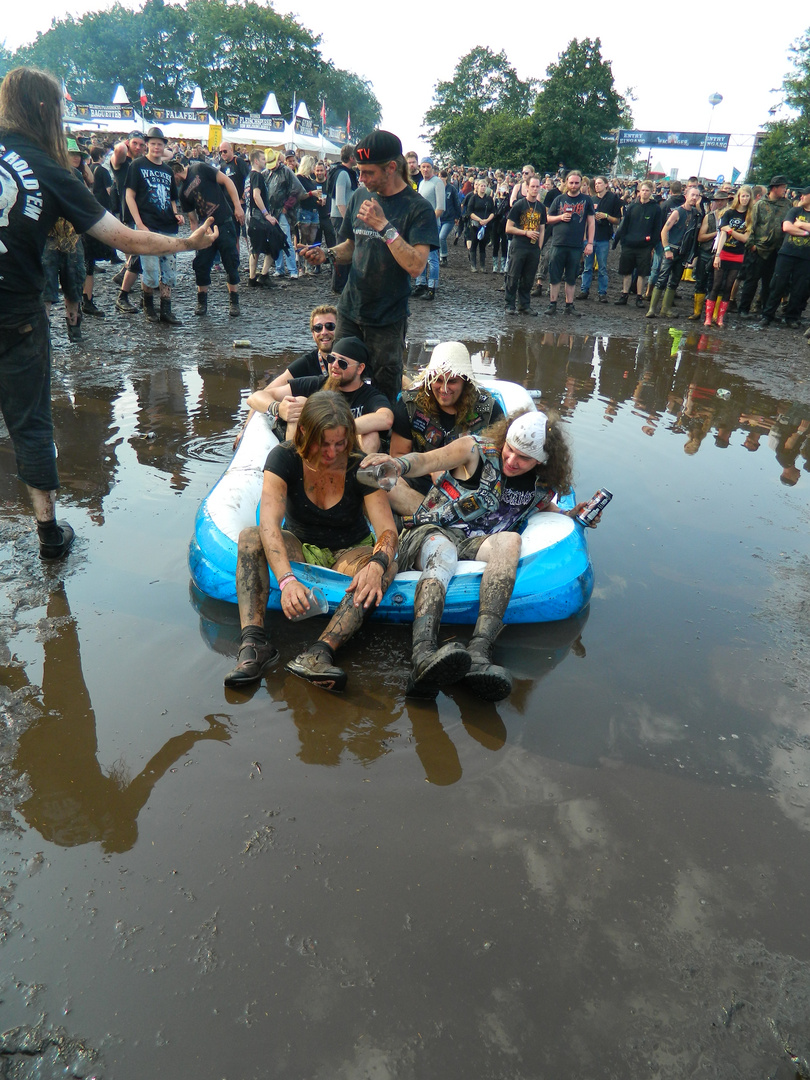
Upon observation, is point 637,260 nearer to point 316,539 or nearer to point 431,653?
point 316,539

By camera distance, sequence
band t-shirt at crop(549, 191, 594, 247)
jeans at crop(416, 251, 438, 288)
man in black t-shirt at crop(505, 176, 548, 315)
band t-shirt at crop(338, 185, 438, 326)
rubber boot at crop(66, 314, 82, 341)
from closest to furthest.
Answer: band t-shirt at crop(338, 185, 438, 326)
rubber boot at crop(66, 314, 82, 341)
band t-shirt at crop(549, 191, 594, 247)
man in black t-shirt at crop(505, 176, 548, 315)
jeans at crop(416, 251, 438, 288)

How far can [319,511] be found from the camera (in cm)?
345

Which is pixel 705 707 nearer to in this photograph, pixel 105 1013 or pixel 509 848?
pixel 509 848

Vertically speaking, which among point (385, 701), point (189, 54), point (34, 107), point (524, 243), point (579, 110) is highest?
point (189, 54)

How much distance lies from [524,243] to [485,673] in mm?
9620

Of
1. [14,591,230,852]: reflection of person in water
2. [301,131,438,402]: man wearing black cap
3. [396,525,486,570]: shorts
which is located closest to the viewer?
[14,591,230,852]: reflection of person in water

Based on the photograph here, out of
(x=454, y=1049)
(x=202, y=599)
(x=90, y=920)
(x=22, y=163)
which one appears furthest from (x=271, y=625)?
(x=22, y=163)

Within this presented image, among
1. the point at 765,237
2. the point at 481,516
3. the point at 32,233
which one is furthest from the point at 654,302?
the point at 32,233

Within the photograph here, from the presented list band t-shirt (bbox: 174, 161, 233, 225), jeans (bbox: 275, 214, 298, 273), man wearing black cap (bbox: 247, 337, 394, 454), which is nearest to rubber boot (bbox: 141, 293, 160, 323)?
band t-shirt (bbox: 174, 161, 233, 225)

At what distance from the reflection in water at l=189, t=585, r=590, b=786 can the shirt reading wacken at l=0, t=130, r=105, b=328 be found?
1.61m

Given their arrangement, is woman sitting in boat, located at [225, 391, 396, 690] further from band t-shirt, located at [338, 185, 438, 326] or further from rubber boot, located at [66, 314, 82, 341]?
rubber boot, located at [66, 314, 82, 341]

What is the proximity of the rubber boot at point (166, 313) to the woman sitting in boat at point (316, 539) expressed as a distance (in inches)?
256

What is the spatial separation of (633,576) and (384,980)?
2.81 m

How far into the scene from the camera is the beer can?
12.6 feet
